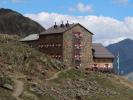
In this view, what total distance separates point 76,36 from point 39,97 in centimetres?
4033

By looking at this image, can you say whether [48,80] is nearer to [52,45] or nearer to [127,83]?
[52,45]

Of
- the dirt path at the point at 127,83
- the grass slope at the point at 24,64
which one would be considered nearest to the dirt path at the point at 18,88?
the grass slope at the point at 24,64

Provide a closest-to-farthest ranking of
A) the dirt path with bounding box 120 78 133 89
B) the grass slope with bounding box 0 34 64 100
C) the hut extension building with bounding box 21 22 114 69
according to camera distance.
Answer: the grass slope with bounding box 0 34 64 100
the dirt path with bounding box 120 78 133 89
the hut extension building with bounding box 21 22 114 69

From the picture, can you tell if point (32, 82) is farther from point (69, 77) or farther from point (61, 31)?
point (61, 31)

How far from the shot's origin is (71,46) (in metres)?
131

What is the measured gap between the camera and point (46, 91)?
9988 cm

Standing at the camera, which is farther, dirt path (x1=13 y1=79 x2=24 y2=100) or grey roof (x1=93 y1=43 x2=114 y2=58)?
grey roof (x1=93 y1=43 x2=114 y2=58)

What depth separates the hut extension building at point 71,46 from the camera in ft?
427

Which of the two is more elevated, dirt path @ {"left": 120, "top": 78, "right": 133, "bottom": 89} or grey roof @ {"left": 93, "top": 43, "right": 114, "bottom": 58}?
grey roof @ {"left": 93, "top": 43, "right": 114, "bottom": 58}

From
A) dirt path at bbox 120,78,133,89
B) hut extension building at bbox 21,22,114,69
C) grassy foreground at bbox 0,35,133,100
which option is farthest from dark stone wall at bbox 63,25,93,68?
dirt path at bbox 120,78,133,89

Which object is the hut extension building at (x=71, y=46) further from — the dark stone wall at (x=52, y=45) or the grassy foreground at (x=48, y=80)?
the grassy foreground at (x=48, y=80)

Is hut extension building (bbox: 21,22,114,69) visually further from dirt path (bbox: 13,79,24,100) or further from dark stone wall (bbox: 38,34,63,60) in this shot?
dirt path (bbox: 13,79,24,100)

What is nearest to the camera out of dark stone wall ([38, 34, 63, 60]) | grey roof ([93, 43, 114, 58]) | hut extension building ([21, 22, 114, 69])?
hut extension building ([21, 22, 114, 69])

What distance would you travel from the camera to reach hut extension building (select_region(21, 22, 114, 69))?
5128 inches
